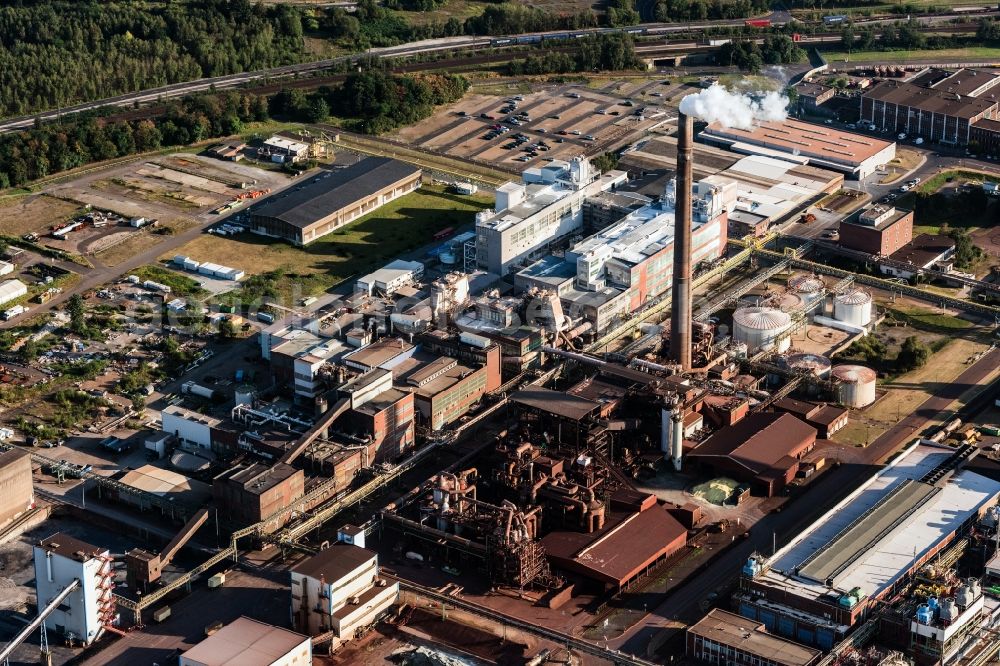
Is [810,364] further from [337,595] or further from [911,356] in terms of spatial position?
[337,595]

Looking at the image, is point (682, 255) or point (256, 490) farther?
point (682, 255)

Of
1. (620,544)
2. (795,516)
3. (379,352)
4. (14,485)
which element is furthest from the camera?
(379,352)

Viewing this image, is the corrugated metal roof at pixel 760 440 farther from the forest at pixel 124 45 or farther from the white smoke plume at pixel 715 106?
the forest at pixel 124 45

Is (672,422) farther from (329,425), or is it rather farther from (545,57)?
(545,57)

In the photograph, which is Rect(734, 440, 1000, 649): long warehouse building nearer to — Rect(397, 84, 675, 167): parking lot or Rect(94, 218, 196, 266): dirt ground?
Rect(397, 84, 675, 167): parking lot

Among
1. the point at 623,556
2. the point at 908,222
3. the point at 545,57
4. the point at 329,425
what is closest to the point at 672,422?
the point at 623,556

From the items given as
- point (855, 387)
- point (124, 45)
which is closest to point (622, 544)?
point (855, 387)

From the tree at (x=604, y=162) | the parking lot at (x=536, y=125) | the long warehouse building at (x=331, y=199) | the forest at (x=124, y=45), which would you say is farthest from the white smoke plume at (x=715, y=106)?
the forest at (x=124, y=45)
